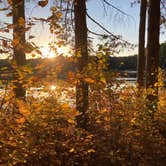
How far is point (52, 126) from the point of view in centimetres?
635

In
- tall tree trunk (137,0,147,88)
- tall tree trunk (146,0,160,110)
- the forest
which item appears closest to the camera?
the forest

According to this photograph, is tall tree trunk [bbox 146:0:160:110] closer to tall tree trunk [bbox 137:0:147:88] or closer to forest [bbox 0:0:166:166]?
forest [bbox 0:0:166:166]

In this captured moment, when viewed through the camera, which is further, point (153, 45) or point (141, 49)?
point (141, 49)

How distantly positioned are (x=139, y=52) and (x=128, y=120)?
21.1 feet

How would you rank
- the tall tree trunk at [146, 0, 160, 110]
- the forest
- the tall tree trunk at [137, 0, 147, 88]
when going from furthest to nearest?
the tall tree trunk at [137, 0, 147, 88], the tall tree trunk at [146, 0, 160, 110], the forest

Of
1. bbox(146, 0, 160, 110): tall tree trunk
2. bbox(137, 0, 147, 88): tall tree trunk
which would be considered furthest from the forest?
bbox(137, 0, 147, 88): tall tree trunk

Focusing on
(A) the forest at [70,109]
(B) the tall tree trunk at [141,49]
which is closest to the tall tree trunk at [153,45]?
(A) the forest at [70,109]

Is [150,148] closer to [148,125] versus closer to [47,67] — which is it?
[148,125]

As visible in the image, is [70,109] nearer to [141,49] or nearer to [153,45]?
[153,45]

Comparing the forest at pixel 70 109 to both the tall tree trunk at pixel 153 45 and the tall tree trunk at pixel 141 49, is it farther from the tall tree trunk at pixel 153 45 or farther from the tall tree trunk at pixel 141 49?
the tall tree trunk at pixel 141 49

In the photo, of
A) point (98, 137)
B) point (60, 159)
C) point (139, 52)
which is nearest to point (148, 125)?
point (98, 137)

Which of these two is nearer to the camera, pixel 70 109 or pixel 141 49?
pixel 70 109

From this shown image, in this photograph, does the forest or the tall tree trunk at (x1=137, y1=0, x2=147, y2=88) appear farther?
the tall tree trunk at (x1=137, y1=0, x2=147, y2=88)

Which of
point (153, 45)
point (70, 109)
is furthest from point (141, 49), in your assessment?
point (70, 109)
